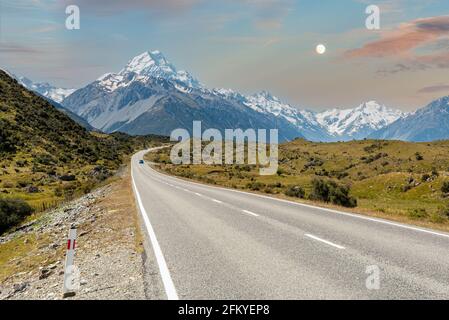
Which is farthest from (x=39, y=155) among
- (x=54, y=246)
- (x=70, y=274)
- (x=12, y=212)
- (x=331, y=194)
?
(x=70, y=274)

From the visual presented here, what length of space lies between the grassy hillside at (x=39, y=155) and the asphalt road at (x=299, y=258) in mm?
32011

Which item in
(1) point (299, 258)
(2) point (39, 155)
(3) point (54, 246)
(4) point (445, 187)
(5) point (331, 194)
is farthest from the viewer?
(2) point (39, 155)

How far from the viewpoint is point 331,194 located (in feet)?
101

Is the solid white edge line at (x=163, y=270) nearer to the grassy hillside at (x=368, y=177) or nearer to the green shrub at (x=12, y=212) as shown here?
the grassy hillside at (x=368, y=177)

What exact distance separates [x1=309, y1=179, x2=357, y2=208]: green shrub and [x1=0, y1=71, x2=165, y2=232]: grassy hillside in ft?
85.9

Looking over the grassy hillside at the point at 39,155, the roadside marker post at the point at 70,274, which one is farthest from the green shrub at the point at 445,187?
the grassy hillside at the point at 39,155

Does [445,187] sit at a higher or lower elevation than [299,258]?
lower

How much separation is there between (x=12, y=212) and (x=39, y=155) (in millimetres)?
43558

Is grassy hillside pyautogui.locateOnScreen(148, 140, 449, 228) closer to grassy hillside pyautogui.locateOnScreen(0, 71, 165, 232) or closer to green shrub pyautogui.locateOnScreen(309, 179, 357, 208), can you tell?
green shrub pyautogui.locateOnScreen(309, 179, 357, 208)

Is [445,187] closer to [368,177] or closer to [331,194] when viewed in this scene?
[331,194]

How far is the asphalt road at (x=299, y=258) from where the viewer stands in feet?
22.9
